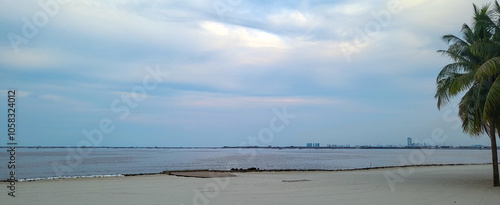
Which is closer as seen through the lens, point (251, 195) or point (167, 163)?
point (251, 195)

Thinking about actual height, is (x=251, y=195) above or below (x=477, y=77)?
below

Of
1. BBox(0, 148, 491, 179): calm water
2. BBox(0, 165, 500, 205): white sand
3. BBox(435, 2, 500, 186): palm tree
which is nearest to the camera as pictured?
BBox(0, 165, 500, 205): white sand

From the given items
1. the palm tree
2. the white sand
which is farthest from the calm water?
the palm tree

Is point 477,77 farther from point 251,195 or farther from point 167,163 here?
point 167,163

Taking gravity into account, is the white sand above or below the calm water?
above

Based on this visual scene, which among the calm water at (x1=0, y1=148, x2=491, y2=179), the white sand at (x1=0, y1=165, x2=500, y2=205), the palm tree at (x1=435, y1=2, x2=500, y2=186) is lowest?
the calm water at (x1=0, y1=148, x2=491, y2=179)

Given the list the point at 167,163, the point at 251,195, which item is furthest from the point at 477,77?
Result: the point at 167,163

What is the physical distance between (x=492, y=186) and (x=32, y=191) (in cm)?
1931

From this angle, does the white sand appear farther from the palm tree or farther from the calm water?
the calm water

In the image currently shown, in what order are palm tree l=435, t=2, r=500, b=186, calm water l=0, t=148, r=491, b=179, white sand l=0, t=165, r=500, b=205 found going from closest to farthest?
1. white sand l=0, t=165, r=500, b=205
2. palm tree l=435, t=2, r=500, b=186
3. calm water l=0, t=148, r=491, b=179

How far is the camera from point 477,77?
15383mm

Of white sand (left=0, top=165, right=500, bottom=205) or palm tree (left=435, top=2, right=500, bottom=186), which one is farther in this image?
palm tree (left=435, top=2, right=500, bottom=186)

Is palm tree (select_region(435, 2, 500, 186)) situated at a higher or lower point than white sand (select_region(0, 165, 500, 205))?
higher

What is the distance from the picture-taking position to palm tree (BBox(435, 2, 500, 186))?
15.6 metres
